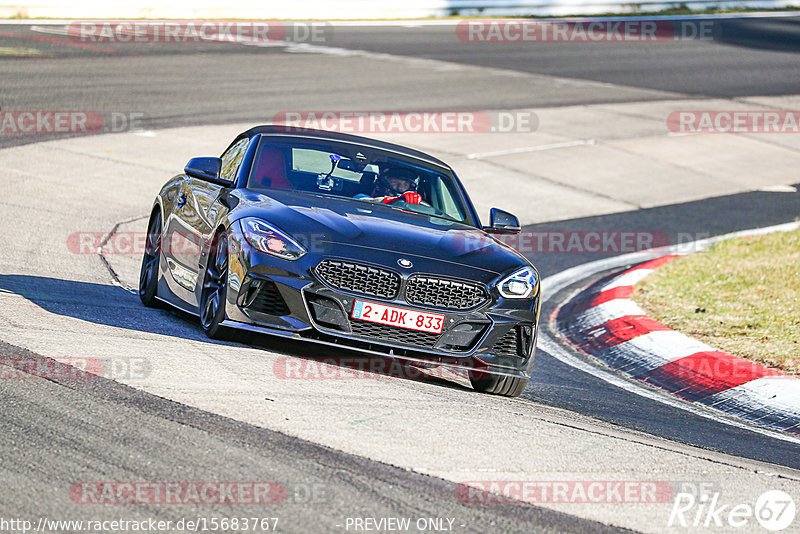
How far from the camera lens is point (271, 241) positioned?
6570 mm

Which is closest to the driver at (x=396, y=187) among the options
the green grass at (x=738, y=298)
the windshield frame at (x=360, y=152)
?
the windshield frame at (x=360, y=152)

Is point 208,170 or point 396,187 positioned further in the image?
point 396,187

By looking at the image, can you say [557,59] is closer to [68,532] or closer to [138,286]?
[138,286]

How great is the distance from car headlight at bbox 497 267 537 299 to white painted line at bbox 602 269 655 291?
3847mm

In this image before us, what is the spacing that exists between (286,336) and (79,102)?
12.1 meters

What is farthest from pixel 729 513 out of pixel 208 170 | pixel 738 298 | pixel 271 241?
pixel 738 298

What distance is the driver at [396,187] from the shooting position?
7.73m

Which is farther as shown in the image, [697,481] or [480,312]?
[480,312]

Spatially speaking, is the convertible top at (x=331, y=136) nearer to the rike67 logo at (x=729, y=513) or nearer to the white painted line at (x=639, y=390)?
the white painted line at (x=639, y=390)

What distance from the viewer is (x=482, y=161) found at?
16.7 m

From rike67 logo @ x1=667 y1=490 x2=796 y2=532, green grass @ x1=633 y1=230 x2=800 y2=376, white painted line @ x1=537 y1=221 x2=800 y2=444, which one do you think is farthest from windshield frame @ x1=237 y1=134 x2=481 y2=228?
rike67 logo @ x1=667 y1=490 x2=796 y2=532

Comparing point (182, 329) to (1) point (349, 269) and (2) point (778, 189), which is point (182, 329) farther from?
(2) point (778, 189)

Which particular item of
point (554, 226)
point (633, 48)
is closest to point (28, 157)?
point (554, 226)

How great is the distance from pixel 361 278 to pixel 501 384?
3.81ft
